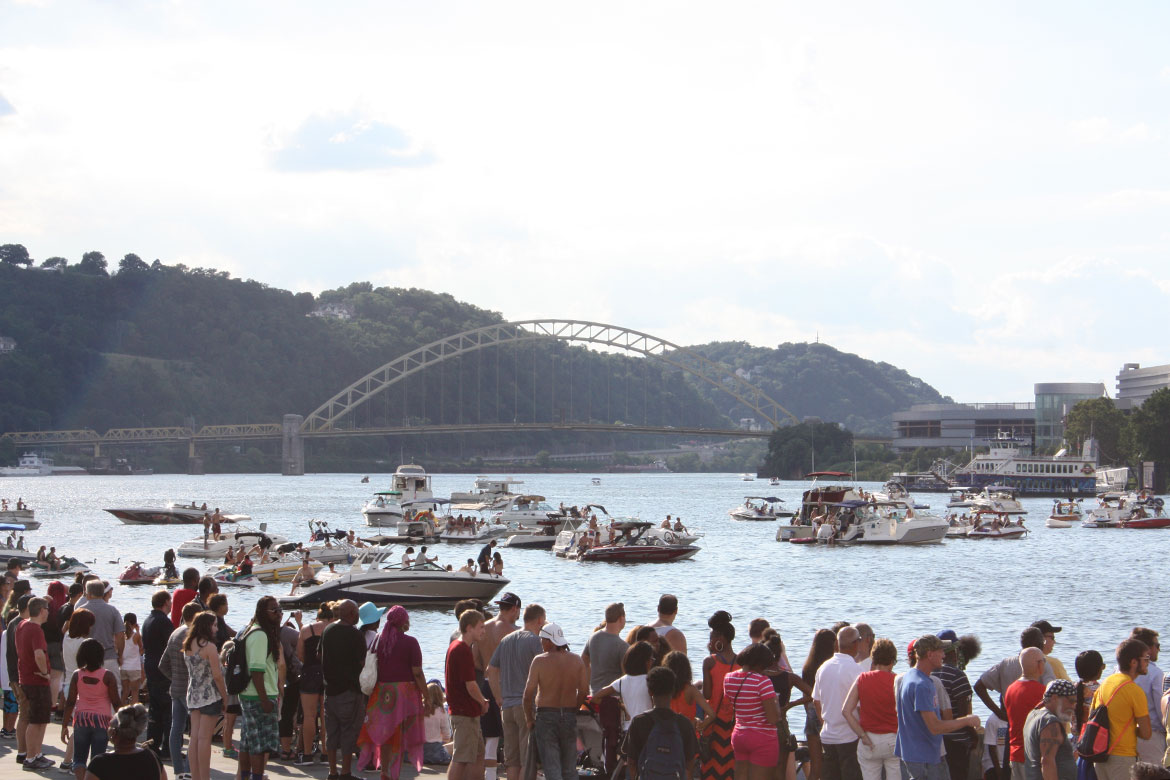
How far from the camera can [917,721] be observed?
10.4 m

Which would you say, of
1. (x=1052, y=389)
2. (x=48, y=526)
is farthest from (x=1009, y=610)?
(x=1052, y=389)

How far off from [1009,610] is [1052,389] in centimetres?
15343

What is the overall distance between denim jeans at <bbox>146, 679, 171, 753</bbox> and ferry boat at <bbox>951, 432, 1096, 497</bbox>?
445ft

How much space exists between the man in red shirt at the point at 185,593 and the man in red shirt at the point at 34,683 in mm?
1364

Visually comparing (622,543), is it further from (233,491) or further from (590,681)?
(233,491)

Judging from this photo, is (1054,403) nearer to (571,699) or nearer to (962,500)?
(962,500)

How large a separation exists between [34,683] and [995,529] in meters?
74.7

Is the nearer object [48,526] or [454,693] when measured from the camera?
[454,693]

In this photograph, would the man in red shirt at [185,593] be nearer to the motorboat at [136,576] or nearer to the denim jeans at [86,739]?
the denim jeans at [86,739]

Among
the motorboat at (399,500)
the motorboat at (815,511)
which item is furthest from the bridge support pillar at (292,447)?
the motorboat at (815,511)

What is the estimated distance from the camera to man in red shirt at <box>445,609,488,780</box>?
38.9ft

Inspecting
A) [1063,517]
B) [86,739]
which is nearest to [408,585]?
[86,739]

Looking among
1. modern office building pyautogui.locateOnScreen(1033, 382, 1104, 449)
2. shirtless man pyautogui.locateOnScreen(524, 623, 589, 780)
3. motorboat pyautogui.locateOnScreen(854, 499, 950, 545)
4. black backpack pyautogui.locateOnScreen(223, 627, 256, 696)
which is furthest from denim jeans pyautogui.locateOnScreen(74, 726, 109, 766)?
modern office building pyautogui.locateOnScreen(1033, 382, 1104, 449)

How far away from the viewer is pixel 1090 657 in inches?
404
